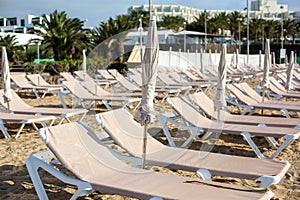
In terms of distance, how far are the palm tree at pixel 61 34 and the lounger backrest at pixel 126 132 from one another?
20321 mm

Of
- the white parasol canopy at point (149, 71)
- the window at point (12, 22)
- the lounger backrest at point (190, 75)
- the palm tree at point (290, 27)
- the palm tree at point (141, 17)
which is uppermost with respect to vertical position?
the window at point (12, 22)

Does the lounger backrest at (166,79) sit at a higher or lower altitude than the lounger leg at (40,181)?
higher

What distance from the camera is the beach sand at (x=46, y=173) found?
3.80m

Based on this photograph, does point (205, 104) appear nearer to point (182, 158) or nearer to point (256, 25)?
point (182, 158)

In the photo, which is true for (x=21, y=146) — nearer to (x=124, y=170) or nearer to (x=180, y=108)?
(x=180, y=108)

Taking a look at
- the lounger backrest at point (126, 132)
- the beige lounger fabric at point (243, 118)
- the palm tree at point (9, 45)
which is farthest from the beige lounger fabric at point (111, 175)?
the palm tree at point (9, 45)

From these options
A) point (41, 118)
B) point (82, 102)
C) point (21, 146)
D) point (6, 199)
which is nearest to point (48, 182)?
point (6, 199)

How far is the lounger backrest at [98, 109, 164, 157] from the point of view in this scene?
163 inches

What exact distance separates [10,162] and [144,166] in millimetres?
1861

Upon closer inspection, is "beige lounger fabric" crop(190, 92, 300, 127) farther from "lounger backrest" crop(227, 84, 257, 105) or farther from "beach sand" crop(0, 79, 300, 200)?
"lounger backrest" crop(227, 84, 257, 105)

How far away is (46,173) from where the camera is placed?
4.36m

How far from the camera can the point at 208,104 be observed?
6238mm

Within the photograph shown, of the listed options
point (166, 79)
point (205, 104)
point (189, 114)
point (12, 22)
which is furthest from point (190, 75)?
point (12, 22)

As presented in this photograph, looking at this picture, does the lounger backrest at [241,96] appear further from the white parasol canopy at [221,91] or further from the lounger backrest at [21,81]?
the lounger backrest at [21,81]
